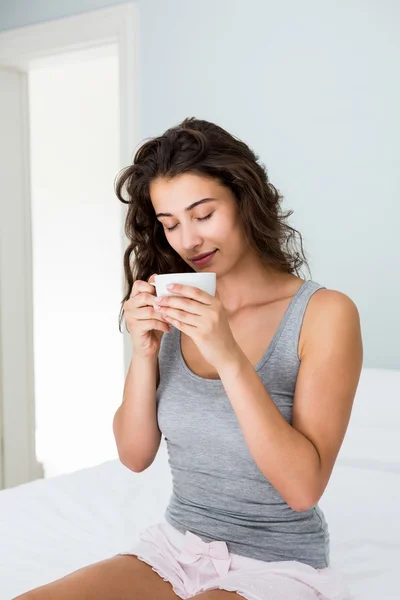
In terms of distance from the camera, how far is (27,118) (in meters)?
3.54

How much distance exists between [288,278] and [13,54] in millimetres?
2368

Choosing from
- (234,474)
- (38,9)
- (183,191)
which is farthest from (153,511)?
(38,9)

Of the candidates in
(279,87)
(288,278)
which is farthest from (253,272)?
(279,87)

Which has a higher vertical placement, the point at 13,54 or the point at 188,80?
the point at 13,54

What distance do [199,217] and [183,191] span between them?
0.17ft

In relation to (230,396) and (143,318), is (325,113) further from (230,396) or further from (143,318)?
(230,396)

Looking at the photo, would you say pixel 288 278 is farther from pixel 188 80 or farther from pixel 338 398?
pixel 188 80

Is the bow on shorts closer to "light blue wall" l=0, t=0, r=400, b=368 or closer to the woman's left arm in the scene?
the woman's left arm

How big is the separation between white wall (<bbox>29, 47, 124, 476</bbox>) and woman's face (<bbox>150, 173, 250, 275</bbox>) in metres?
3.27

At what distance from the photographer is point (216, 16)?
2.65 metres

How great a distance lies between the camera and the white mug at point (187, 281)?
107 cm

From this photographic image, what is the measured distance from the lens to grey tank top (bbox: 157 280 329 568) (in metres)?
1.17

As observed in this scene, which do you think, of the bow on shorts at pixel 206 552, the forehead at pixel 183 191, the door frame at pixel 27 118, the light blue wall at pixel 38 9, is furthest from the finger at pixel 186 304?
the light blue wall at pixel 38 9

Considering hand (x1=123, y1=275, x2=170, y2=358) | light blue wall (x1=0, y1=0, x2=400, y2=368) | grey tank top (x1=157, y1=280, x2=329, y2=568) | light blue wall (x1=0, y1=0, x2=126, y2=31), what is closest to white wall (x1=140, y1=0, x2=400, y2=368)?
light blue wall (x1=0, y1=0, x2=400, y2=368)
